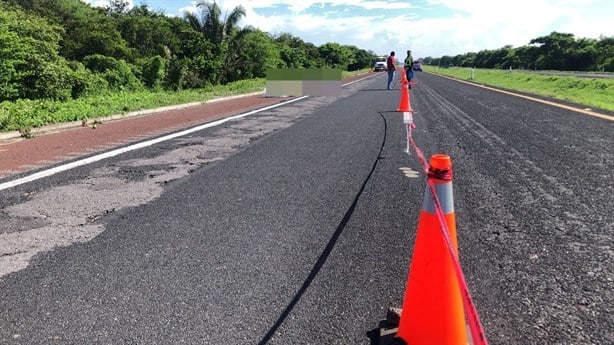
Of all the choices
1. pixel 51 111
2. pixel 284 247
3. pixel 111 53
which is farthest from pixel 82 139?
pixel 111 53

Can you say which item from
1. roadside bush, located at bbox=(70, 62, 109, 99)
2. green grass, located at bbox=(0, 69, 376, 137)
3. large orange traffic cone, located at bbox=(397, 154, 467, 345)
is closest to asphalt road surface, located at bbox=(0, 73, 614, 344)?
large orange traffic cone, located at bbox=(397, 154, 467, 345)

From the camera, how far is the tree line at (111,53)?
57.1 feet

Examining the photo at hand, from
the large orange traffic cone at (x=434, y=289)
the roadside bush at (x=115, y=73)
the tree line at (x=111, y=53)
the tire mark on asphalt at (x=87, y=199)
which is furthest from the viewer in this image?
the roadside bush at (x=115, y=73)

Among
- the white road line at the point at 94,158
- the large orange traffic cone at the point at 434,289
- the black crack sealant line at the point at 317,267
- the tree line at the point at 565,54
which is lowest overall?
the black crack sealant line at the point at 317,267

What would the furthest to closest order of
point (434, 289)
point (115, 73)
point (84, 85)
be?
point (115, 73) → point (84, 85) → point (434, 289)

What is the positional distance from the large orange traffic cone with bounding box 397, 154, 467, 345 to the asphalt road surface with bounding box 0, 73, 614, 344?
1.13 ft

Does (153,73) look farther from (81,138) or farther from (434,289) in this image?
(434,289)

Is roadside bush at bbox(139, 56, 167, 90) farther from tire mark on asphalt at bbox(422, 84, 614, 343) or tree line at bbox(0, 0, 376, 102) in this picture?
tire mark on asphalt at bbox(422, 84, 614, 343)

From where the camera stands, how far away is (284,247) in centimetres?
361

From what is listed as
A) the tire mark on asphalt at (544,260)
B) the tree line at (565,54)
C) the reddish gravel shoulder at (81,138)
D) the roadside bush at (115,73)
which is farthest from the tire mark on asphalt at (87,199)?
the tree line at (565,54)

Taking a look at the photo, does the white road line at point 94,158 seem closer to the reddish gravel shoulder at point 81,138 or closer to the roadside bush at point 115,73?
the reddish gravel shoulder at point 81,138

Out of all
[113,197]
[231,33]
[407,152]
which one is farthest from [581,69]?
[113,197]

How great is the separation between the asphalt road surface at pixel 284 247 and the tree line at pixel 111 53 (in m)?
13.5

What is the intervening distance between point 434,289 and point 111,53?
119 feet
